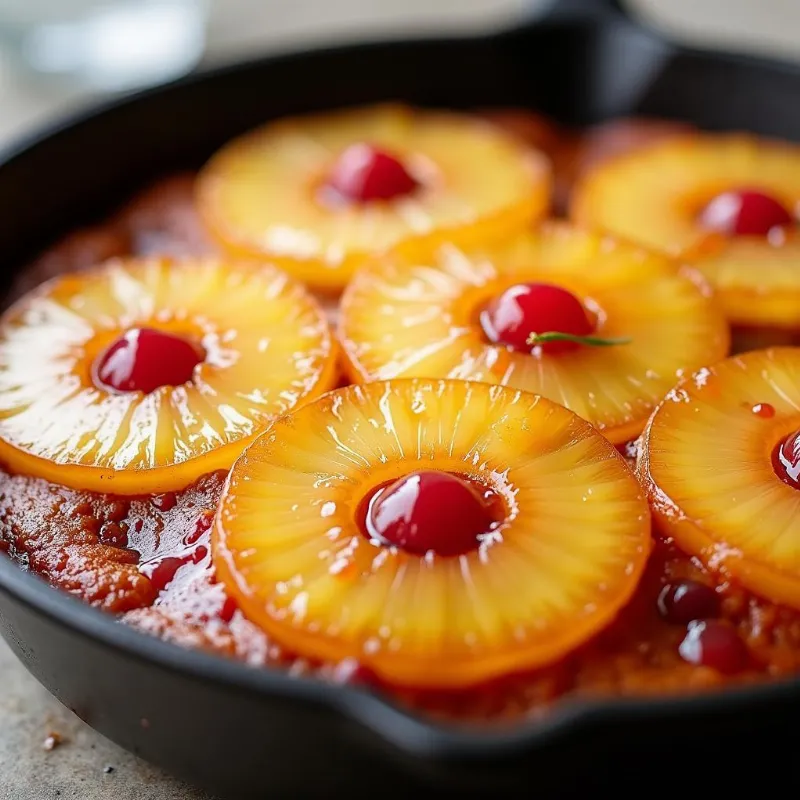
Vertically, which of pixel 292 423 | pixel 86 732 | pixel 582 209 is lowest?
pixel 86 732

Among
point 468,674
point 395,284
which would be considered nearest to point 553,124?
point 395,284

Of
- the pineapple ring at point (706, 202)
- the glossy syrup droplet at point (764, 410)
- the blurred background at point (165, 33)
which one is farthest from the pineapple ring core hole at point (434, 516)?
the blurred background at point (165, 33)

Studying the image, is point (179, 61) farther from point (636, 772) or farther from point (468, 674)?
point (636, 772)

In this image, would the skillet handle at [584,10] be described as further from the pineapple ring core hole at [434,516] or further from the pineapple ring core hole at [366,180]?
the pineapple ring core hole at [434,516]

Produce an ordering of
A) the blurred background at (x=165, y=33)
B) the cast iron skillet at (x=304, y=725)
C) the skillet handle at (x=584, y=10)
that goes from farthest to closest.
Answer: the blurred background at (x=165, y=33), the skillet handle at (x=584, y=10), the cast iron skillet at (x=304, y=725)

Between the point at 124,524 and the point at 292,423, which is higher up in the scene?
the point at 292,423

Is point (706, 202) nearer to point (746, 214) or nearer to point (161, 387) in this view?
point (746, 214)

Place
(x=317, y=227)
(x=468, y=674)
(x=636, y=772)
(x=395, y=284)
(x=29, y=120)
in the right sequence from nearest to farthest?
(x=636, y=772)
(x=468, y=674)
(x=395, y=284)
(x=317, y=227)
(x=29, y=120)

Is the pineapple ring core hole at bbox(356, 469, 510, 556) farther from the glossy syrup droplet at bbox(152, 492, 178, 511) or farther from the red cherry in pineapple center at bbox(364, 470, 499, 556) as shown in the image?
the glossy syrup droplet at bbox(152, 492, 178, 511)
